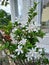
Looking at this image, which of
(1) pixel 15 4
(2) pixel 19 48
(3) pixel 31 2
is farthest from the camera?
(1) pixel 15 4

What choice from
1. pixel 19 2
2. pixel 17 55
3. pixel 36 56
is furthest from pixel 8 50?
pixel 19 2

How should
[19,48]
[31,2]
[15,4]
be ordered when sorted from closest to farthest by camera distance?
[19,48]
[31,2]
[15,4]

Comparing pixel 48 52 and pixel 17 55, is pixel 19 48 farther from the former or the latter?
pixel 48 52

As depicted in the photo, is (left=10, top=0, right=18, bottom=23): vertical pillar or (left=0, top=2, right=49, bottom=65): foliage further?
(left=10, top=0, right=18, bottom=23): vertical pillar

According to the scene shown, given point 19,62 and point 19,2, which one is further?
point 19,2

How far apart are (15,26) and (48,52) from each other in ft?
1.64

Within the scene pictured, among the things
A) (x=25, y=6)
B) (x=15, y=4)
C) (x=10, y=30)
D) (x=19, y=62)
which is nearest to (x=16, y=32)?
(x=10, y=30)

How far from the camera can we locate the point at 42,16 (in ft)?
4.51

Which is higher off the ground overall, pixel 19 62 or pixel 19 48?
pixel 19 48

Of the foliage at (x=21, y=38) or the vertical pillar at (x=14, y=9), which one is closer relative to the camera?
the foliage at (x=21, y=38)

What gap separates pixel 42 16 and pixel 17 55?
0.51 meters

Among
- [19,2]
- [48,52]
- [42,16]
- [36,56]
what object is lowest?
[48,52]

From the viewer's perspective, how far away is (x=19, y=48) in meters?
0.94

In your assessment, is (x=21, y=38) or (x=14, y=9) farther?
(x=14, y=9)
